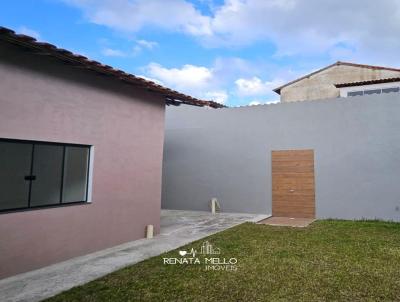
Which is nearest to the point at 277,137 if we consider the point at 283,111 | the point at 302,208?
the point at 283,111

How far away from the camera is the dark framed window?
564 centimetres

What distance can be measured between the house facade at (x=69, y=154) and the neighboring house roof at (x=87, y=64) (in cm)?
2

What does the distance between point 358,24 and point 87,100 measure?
35.1 feet

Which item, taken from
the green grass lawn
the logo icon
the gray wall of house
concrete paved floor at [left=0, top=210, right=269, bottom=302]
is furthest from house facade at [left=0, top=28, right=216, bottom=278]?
the gray wall of house

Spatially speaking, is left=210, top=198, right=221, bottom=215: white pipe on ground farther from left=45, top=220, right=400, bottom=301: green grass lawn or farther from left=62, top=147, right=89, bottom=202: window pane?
left=62, top=147, right=89, bottom=202: window pane

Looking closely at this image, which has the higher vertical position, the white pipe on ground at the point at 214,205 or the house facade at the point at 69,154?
the house facade at the point at 69,154

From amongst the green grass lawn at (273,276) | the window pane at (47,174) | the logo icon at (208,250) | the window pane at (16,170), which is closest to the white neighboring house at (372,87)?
the green grass lawn at (273,276)

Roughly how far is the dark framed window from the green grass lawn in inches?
81.5

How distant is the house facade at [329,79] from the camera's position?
60.5 ft

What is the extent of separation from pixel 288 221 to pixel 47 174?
25.1 ft

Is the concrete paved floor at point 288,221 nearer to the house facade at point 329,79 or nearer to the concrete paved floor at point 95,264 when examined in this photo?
the concrete paved floor at point 95,264

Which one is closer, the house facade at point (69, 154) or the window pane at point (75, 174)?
the house facade at point (69, 154)

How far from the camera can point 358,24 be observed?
1183 centimetres

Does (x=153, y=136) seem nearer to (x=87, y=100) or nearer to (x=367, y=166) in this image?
(x=87, y=100)
